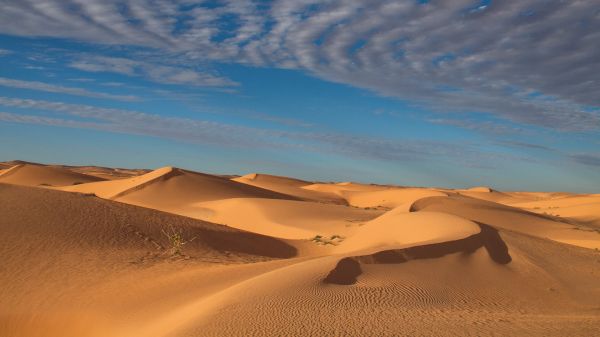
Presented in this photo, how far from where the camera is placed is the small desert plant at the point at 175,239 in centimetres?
1233

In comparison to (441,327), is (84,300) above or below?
below

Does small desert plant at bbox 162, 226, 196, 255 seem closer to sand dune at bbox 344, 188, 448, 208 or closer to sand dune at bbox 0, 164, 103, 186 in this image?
sand dune at bbox 344, 188, 448, 208

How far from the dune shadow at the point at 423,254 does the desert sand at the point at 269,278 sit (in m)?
0.04

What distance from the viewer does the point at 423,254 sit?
9.76m

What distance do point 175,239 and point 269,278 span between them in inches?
237

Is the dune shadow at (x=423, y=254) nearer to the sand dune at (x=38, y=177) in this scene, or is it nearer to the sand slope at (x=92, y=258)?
the sand slope at (x=92, y=258)

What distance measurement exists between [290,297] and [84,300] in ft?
13.6

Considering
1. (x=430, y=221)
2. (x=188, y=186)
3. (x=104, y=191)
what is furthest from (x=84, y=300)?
(x=104, y=191)

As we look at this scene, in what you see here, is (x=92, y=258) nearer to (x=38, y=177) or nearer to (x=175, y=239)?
(x=175, y=239)

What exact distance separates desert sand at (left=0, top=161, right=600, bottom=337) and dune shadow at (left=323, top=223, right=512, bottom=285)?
4 cm

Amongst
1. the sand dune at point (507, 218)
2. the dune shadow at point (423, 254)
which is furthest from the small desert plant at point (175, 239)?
the sand dune at point (507, 218)

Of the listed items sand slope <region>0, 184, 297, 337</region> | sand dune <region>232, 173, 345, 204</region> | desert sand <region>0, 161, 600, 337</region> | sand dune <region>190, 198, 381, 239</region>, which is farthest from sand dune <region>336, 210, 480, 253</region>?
sand dune <region>232, 173, 345, 204</region>

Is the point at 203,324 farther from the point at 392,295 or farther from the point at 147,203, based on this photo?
the point at 147,203

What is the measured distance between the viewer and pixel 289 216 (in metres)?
24.2
